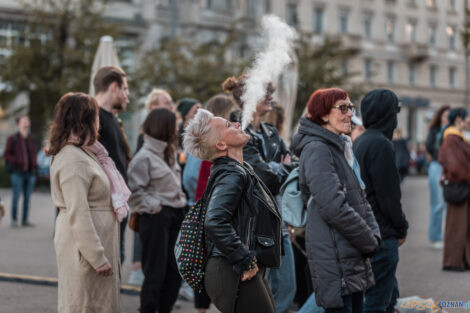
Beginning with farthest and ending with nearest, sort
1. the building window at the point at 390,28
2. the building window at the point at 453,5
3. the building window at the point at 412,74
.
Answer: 1. the building window at the point at 453,5
2. the building window at the point at 412,74
3. the building window at the point at 390,28

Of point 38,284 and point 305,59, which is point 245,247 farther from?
point 305,59

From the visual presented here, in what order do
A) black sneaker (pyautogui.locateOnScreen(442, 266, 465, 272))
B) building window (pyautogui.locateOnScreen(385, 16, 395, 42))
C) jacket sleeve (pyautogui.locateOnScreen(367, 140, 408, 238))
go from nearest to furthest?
jacket sleeve (pyautogui.locateOnScreen(367, 140, 408, 238)) < black sneaker (pyautogui.locateOnScreen(442, 266, 465, 272)) < building window (pyautogui.locateOnScreen(385, 16, 395, 42))

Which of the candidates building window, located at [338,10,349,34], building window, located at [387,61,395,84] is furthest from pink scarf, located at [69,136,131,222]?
building window, located at [387,61,395,84]

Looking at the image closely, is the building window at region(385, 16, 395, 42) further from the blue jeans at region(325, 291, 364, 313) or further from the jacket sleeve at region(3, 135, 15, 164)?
the blue jeans at region(325, 291, 364, 313)

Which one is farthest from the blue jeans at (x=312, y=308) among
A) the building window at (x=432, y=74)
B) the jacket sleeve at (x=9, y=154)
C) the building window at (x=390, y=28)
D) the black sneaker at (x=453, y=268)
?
the building window at (x=432, y=74)

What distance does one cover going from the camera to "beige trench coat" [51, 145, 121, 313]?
466cm

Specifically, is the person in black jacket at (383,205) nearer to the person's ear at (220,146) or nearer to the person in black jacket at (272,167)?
the person in black jacket at (272,167)

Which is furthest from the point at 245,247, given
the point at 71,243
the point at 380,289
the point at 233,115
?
the point at 233,115

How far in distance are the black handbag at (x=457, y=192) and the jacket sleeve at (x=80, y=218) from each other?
6.21 meters

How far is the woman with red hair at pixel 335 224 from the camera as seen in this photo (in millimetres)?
4551

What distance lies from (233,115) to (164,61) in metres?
23.1

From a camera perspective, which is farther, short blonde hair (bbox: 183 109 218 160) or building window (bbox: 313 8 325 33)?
building window (bbox: 313 8 325 33)

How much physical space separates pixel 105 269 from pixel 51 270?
4.78m

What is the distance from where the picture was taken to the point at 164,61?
95.1 feet
